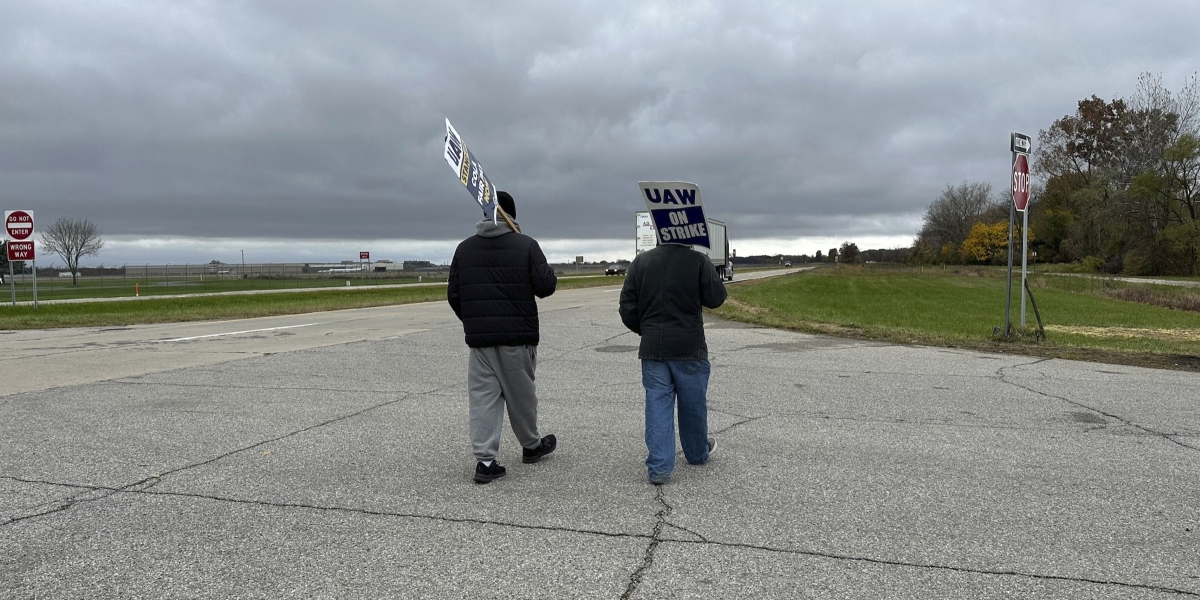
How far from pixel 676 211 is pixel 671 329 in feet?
2.70

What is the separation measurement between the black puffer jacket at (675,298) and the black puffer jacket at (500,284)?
0.66 m

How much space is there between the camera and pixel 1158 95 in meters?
61.7

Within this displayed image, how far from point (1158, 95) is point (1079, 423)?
230 ft

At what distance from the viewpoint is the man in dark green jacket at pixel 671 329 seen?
5.30m

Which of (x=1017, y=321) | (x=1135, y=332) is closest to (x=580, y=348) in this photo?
(x=1135, y=332)

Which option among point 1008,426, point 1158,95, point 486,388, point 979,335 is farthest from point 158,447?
point 1158,95

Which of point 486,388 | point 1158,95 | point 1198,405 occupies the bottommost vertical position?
point 1198,405

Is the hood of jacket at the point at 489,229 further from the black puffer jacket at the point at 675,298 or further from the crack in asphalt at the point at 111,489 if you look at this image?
the crack in asphalt at the point at 111,489

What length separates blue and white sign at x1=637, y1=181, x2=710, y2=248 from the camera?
17.6ft

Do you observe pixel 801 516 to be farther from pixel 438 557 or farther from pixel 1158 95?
pixel 1158 95

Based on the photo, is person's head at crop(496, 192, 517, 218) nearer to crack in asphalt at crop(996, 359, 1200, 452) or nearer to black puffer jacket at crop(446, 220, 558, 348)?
black puffer jacket at crop(446, 220, 558, 348)

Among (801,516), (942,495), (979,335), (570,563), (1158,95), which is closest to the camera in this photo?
(570,563)

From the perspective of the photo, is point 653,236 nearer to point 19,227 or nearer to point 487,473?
point 19,227

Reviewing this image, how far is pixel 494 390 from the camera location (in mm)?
5441
